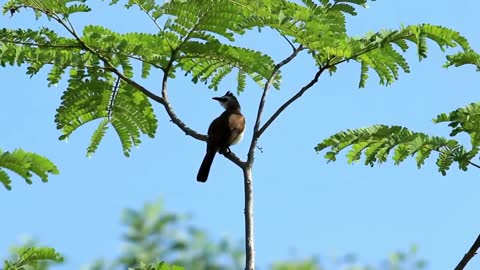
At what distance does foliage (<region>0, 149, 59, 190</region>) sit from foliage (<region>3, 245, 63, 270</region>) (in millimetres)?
848

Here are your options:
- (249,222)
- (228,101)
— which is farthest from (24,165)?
(228,101)

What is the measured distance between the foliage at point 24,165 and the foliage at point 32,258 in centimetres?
85

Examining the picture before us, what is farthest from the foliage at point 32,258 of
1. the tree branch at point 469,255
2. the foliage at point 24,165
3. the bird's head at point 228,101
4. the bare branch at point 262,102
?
the bird's head at point 228,101

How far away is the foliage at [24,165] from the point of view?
5344 millimetres

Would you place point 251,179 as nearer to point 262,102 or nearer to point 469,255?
point 262,102

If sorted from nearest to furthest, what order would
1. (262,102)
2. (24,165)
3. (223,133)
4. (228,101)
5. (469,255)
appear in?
(24,165) < (469,255) < (262,102) < (223,133) < (228,101)

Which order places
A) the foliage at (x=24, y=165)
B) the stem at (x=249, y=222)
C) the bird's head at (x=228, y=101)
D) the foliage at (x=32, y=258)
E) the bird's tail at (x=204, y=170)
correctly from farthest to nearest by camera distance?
the bird's head at (x=228, y=101) < the bird's tail at (x=204, y=170) < the stem at (x=249, y=222) < the foliage at (x=32, y=258) < the foliage at (x=24, y=165)

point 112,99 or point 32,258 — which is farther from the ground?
point 112,99

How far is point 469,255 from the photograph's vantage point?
18.8ft

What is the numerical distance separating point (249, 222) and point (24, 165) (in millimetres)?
1723

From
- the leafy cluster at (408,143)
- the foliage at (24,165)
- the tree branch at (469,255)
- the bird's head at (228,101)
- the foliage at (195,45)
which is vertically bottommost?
the tree branch at (469,255)

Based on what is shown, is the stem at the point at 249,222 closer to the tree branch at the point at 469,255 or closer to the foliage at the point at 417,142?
the foliage at the point at 417,142

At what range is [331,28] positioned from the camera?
7047 millimetres

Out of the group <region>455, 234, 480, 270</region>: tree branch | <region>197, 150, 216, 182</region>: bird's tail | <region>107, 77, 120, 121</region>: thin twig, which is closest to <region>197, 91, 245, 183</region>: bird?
<region>197, 150, 216, 182</region>: bird's tail
